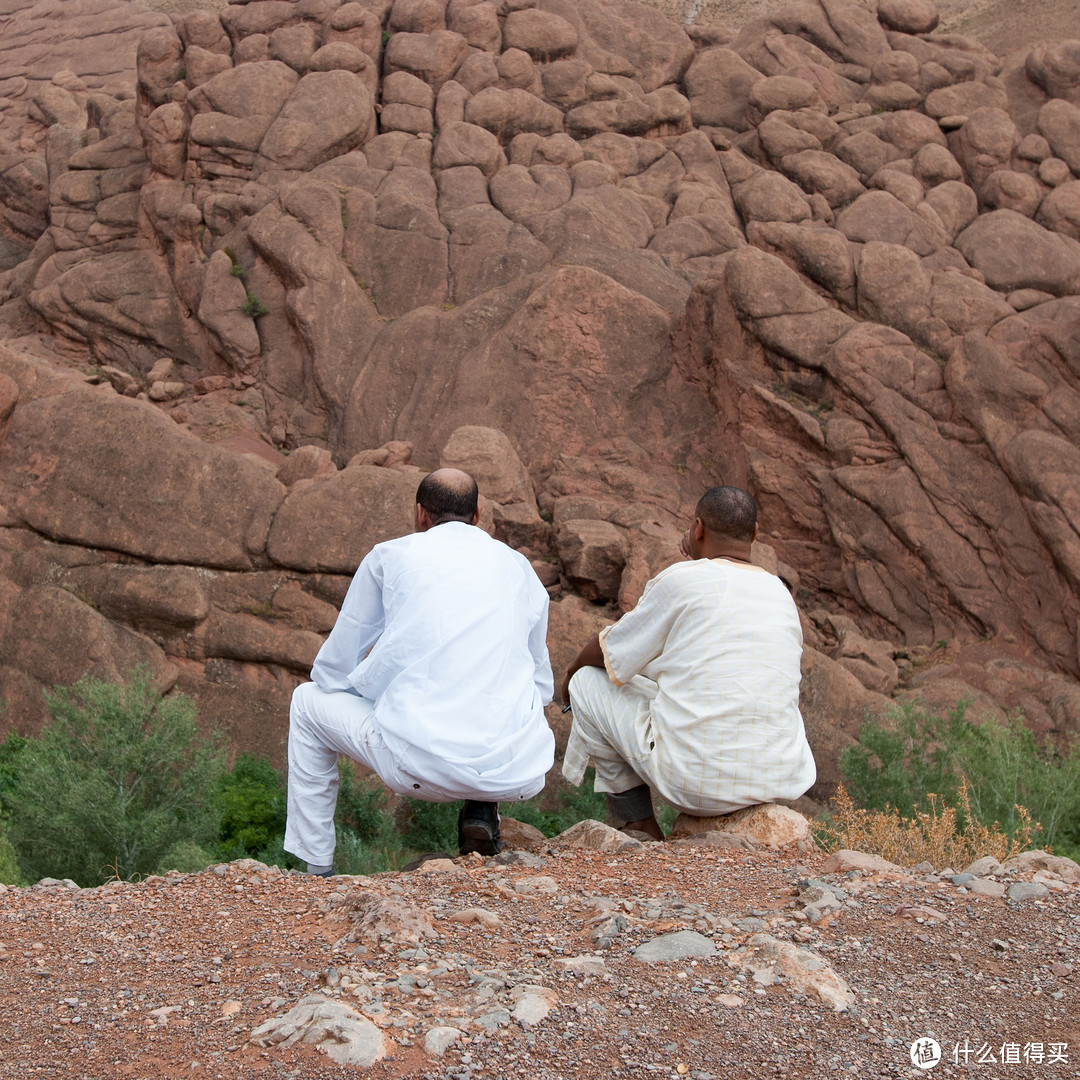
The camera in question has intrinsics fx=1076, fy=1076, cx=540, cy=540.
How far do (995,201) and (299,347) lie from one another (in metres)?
10.5

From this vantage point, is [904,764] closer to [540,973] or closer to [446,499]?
[446,499]

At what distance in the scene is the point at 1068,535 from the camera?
10.8m

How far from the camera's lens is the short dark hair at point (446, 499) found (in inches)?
177

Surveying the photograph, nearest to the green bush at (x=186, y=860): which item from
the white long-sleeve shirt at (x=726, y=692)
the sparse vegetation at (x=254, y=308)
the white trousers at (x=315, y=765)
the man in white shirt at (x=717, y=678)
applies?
the white trousers at (x=315, y=765)

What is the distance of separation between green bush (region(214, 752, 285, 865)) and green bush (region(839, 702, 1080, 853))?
3746mm

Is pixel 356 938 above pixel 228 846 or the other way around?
above

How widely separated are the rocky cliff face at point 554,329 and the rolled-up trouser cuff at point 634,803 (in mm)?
3806

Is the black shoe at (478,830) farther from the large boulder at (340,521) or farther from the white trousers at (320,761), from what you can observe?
the large boulder at (340,521)

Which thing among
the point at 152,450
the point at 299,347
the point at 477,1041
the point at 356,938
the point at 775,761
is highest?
the point at 477,1041

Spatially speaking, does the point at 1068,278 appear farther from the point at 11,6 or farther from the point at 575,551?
the point at 11,6

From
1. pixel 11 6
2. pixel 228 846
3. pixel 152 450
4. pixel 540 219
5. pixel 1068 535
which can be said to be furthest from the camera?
pixel 11 6

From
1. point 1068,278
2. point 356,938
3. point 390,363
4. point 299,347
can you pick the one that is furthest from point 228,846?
point 1068,278

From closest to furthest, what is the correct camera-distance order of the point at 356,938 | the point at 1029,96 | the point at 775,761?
the point at 356,938
the point at 775,761
the point at 1029,96

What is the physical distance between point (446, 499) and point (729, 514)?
1217 millimetres
